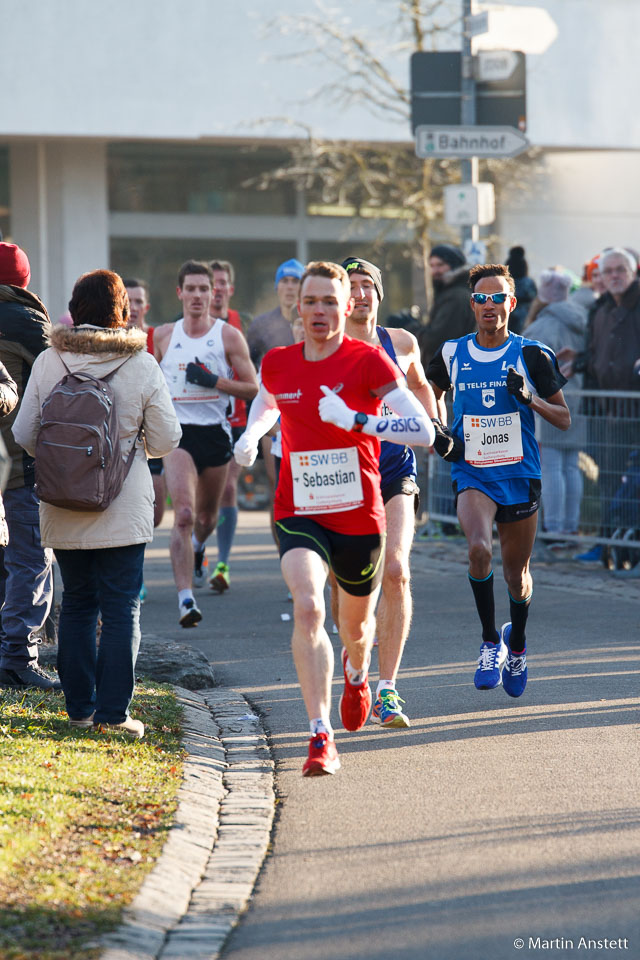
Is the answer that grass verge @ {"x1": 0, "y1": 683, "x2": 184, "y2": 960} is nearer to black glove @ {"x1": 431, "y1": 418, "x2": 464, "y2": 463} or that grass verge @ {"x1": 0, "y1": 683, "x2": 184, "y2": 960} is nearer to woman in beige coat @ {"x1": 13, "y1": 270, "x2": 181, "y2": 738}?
woman in beige coat @ {"x1": 13, "y1": 270, "x2": 181, "y2": 738}

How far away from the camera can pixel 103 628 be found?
20.3 ft

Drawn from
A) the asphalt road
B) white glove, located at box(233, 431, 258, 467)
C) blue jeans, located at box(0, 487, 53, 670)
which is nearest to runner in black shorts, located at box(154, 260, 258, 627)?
the asphalt road

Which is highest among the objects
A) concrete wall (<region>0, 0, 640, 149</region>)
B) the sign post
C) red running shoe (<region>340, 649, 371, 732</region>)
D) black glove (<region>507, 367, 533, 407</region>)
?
concrete wall (<region>0, 0, 640, 149</region>)

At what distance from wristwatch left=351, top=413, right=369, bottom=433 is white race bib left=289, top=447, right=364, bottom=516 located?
0.70ft

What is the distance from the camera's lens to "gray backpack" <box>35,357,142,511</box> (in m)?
5.84

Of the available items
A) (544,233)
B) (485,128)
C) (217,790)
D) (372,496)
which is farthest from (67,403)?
(544,233)

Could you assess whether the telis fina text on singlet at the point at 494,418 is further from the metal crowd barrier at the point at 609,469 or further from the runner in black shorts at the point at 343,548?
the metal crowd barrier at the point at 609,469

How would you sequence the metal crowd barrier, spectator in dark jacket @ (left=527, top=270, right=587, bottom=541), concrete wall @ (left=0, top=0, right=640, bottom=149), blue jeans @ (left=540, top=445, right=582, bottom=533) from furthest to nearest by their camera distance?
concrete wall @ (left=0, top=0, right=640, bottom=149), blue jeans @ (left=540, top=445, right=582, bottom=533), spectator in dark jacket @ (left=527, top=270, right=587, bottom=541), the metal crowd barrier

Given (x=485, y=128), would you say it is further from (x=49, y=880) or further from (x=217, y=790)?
(x=49, y=880)

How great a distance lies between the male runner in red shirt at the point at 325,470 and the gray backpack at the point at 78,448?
2.22 ft

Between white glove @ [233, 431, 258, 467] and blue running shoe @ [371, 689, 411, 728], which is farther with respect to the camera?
blue running shoe @ [371, 689, 411, 728]

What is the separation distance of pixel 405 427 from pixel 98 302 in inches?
58.1

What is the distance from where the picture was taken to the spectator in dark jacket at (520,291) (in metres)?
13.5

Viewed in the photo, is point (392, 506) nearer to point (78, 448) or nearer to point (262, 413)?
point (262, 413)
